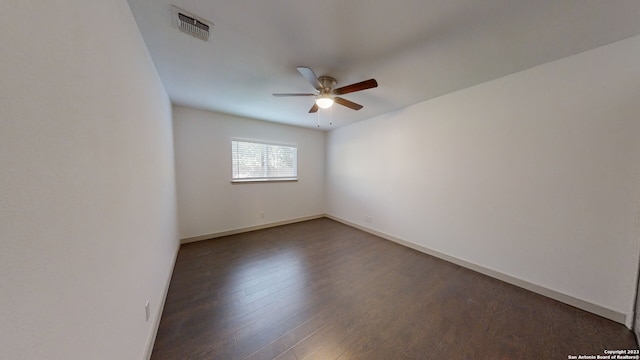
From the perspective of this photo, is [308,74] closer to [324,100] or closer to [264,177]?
[324,100]

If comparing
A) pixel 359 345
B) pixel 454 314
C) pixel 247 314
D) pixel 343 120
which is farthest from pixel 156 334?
pixel 343 120

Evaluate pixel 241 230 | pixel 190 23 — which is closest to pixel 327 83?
pixel 190 23

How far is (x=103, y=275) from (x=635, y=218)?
11.9 feet

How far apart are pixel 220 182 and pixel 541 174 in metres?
4.42

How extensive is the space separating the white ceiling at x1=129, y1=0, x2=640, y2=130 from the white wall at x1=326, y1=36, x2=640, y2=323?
28 centimetres

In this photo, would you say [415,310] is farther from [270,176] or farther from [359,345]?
[270,176]

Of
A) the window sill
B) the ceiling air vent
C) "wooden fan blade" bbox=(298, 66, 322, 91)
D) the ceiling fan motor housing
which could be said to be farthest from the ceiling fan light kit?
the window sill

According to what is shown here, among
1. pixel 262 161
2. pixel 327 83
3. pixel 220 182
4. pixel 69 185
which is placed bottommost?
pixel 220 182

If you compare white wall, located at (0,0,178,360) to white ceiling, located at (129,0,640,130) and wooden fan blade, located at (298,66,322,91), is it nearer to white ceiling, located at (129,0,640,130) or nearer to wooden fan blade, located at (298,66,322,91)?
white ceiling, located at (129,0,640,130)

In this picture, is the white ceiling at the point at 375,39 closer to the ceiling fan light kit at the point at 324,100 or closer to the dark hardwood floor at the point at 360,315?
the ceiling fan light kit at the point at 324,100

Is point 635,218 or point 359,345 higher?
point 635,218

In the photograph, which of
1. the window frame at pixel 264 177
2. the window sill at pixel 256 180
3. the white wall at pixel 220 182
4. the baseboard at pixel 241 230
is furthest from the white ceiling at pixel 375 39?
the baseboard at pixel 241 230

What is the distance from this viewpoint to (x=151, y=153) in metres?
1.62

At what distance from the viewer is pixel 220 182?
3498 millimetres
